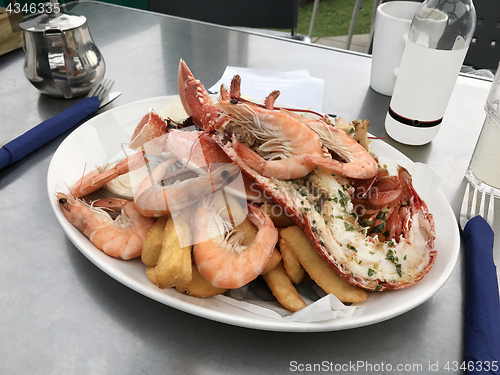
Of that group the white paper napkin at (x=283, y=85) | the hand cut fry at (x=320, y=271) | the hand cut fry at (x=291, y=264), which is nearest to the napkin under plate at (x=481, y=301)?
the hand cut fry at (x=320, y=271)

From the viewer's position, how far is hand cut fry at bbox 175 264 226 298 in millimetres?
608

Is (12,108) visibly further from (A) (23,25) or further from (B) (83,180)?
(B) (83,180)

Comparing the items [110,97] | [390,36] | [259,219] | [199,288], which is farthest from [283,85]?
[199,288]

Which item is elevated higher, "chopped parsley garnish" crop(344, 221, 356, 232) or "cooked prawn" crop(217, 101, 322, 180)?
"cooked prawn" crop(217, 101, 322, 180)

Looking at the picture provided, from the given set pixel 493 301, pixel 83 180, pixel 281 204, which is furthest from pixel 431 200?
pixel 83 180

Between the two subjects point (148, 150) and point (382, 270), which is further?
point (148, 150)

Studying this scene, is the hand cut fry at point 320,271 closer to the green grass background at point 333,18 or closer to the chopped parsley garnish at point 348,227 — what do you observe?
the chopped parsley garnish at point 348,227

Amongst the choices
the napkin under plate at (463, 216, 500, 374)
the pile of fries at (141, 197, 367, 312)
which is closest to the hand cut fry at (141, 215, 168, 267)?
the pile of fries at (141, 197, 367, 312)

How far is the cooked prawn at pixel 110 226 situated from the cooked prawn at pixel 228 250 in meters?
0.11

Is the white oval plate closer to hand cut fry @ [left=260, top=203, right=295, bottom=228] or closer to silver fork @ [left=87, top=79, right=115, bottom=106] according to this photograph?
hand cut fry @ [left=260, top=203, right=295, bottom=228]

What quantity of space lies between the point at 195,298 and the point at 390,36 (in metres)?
1.02

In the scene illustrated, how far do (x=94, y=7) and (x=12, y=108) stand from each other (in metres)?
1.01

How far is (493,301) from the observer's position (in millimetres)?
648

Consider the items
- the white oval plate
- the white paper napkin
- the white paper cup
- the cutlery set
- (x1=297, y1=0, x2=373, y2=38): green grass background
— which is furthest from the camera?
(x1=297, y1=0, x2=373, y2=38): green grass background
